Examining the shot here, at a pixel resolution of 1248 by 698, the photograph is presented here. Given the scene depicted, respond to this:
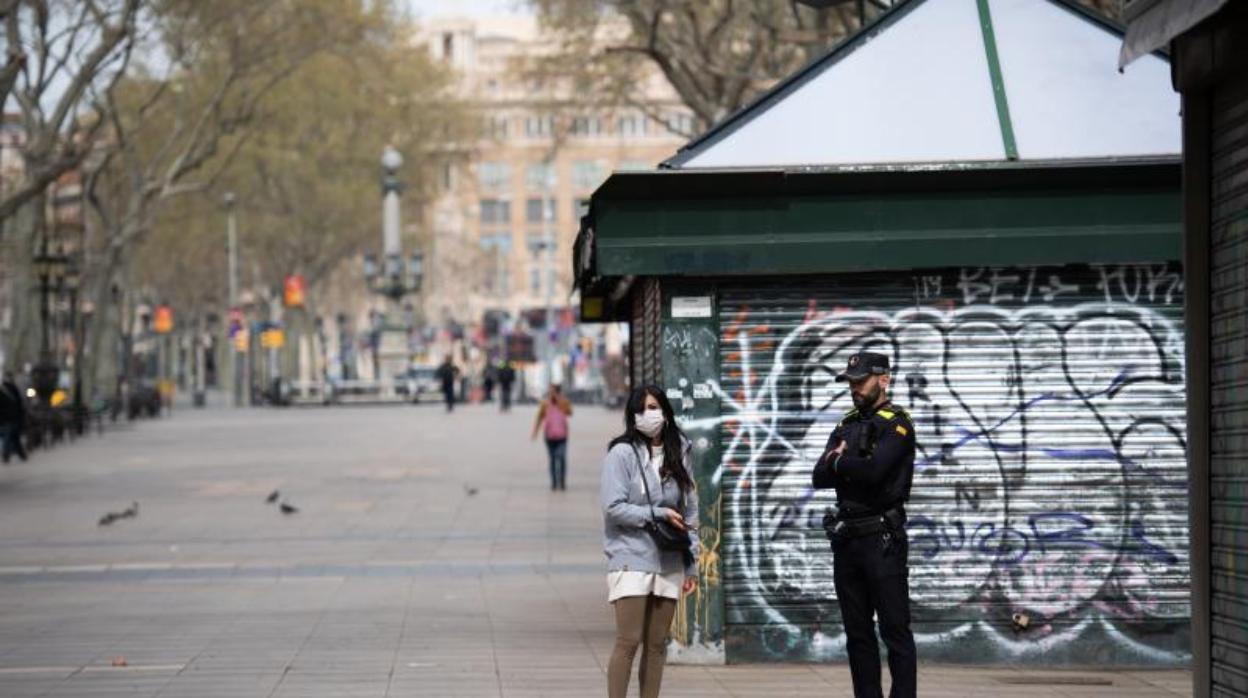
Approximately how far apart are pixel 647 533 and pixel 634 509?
13 centimetres

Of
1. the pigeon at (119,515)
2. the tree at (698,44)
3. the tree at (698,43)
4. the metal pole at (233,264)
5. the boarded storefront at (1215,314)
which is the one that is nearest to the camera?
the boarded storefront at (1215,314)

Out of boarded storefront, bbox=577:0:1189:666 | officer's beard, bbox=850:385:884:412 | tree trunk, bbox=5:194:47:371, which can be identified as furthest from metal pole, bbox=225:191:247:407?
officer's beard, bbox=850:385:884:412

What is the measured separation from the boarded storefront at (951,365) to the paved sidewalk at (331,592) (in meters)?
0.36

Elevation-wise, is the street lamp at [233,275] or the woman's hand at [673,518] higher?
the street lamp at [233,275]

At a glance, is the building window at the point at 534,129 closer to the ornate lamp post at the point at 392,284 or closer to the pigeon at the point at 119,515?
the ornate lamp post at the point at 392,284

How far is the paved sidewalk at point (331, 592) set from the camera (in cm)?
1264

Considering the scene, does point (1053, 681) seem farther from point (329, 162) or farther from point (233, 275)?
point (233, 275)

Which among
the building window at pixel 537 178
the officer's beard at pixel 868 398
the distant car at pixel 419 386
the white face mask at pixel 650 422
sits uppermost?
the building window at pixel 537 178

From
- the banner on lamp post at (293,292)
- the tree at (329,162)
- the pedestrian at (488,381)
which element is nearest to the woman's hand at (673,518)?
the tree at (329,162)

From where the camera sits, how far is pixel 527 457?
39.8 m

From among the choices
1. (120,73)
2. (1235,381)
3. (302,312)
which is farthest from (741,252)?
(302,312)

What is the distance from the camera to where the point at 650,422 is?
10367 mm

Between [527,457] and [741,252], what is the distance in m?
27.0

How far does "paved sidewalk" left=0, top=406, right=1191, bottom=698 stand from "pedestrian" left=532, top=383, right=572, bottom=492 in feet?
A: 1.93
